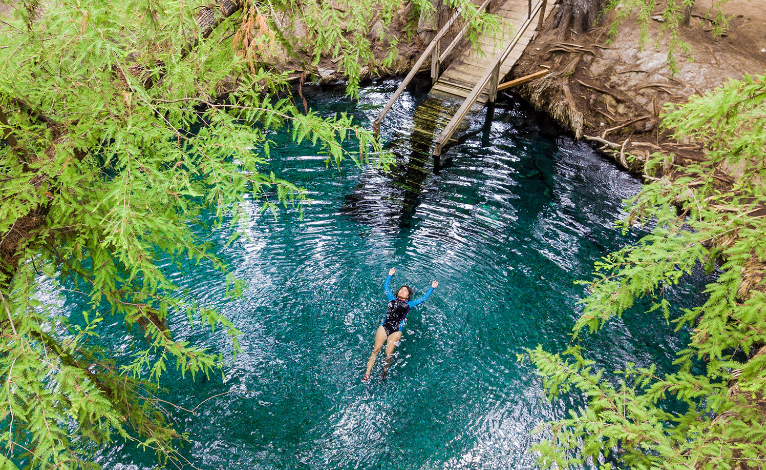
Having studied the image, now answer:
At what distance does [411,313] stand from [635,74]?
9994mm

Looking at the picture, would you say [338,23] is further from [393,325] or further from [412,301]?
[393,325]

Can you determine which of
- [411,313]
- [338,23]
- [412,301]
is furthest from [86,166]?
[411,313]

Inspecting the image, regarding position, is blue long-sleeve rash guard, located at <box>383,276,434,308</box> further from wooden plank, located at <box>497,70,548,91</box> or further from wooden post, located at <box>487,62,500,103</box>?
wooden plank, located at <box>497,70,548,91</box>

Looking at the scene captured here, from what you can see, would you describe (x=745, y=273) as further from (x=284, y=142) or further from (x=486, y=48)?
(x=284, y=142)

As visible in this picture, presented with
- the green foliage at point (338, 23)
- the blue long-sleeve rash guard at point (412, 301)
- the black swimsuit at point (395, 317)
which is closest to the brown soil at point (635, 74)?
the blue long-sleeve rash guard at point (412, 301)

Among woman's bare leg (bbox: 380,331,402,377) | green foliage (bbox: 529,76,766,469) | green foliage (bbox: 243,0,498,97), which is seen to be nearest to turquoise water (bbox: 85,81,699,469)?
woman's bare leg (bbox: 380,331,402,377)

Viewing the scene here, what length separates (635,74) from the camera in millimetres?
12211

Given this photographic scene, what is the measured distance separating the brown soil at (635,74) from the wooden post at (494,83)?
57.5 inches

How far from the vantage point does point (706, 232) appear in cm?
342

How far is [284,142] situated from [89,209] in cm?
863

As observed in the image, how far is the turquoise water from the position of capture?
5906 millimetres

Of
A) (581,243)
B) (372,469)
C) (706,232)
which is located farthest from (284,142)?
(706,232)

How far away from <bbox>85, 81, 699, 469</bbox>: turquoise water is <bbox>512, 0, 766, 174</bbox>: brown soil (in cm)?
122

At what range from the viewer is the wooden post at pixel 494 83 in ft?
40.3
